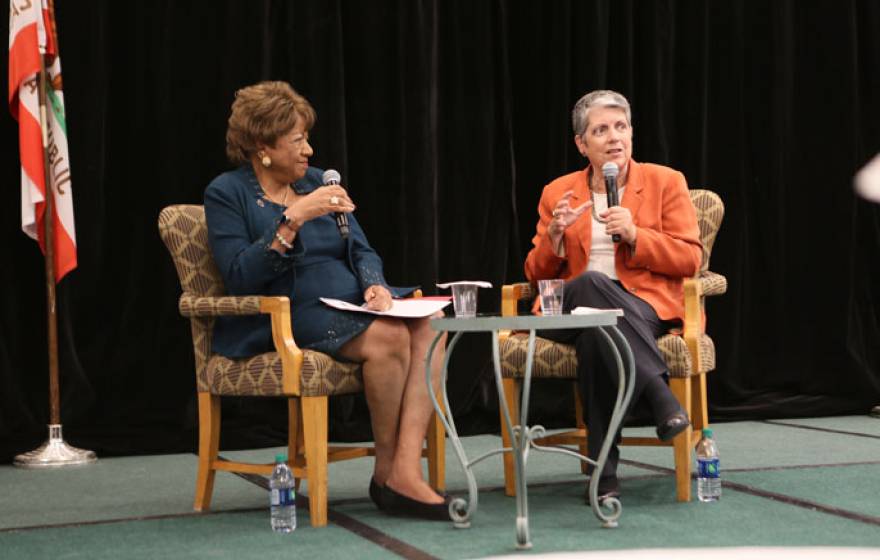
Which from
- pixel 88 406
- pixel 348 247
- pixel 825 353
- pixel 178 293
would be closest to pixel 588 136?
pixel 348 247

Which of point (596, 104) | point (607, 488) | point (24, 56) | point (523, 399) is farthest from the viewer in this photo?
point (24, 56)

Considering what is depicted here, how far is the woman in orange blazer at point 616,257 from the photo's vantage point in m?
2.77

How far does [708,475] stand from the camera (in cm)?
280

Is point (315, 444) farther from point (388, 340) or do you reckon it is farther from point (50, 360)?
point (50, 360)

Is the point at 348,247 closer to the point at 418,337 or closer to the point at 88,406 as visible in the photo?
the point at 418,337

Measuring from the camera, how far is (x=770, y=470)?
3.32m

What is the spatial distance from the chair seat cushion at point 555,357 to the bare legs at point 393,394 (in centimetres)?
28

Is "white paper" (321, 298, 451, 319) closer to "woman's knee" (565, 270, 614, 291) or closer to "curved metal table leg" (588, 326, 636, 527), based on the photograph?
"woman's knee" (565, 270, 614, 291)

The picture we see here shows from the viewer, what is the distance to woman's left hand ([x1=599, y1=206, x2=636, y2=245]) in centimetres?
278

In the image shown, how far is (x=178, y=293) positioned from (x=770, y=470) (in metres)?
2.16

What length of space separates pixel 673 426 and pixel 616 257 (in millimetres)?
556

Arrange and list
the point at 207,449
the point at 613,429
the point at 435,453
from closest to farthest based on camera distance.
→ the point at 613,429
the point at 207,449
the point at 435,453

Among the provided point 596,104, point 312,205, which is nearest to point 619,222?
point 596,104

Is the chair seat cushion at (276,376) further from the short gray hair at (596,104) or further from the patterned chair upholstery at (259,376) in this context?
the short gray hair at (596,104)
